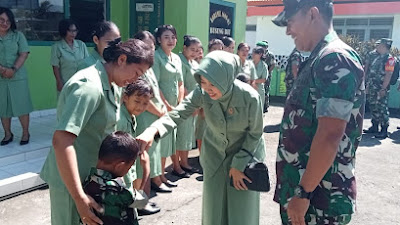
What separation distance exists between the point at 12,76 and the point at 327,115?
4.21 m

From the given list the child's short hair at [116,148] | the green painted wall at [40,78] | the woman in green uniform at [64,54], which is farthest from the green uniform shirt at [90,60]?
the green painted wall at [40,78]

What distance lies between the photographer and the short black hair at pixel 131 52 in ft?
5.82

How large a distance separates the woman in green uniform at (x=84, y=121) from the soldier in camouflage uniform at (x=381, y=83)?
6635 mm

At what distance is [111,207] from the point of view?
1.75m

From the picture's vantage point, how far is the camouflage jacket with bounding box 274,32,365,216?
1548 millimetres

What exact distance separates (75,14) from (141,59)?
17.7 feet

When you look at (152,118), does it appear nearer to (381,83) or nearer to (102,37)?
(102,37)

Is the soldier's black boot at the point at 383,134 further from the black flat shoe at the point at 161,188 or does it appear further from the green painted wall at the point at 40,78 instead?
the green painted wall at the point at 40,78

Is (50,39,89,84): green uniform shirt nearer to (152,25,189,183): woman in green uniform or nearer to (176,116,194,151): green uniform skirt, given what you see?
(152,25,189,183): woman in green uniform

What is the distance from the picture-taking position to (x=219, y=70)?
2105 mm

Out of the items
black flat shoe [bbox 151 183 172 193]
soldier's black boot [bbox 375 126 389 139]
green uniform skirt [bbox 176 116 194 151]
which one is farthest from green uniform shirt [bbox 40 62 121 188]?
soldier's black boot [bbox 375 126 389 139]

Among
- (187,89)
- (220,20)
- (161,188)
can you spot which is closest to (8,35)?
(187,89)

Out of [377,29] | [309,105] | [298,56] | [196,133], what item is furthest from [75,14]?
[377,29]

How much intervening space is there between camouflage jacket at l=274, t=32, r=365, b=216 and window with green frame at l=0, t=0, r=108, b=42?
5547 millimetres
